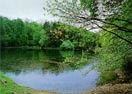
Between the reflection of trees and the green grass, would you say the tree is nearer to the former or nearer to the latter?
the reflection of trees

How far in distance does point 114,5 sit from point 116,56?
6526mm

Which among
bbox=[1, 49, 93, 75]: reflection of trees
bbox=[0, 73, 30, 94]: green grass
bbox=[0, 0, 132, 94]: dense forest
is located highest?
bbox=[0, 0, 132, 94]: dense forest

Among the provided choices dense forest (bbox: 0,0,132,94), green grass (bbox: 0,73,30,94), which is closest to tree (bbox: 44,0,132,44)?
dense forest (bbox: 0,0,132,94)

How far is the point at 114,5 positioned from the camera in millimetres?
10523

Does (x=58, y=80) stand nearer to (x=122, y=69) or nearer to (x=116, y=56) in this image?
(x=122, y=69)

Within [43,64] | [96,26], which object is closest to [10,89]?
[96,26]

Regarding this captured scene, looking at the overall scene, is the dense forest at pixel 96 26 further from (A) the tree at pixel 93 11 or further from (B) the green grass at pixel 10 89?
(B) the green grass at pixel 10 89

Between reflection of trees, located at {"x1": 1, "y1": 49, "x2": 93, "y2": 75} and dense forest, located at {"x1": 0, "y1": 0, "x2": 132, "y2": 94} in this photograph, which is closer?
dense forest, located at {"x1": 0, "y1": 0, "x2": 132, "y2": 94}

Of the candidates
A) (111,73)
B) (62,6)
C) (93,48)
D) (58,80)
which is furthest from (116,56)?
(58,80)

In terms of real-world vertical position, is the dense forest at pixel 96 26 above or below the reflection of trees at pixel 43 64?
above

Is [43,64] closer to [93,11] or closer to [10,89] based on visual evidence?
[10,89]

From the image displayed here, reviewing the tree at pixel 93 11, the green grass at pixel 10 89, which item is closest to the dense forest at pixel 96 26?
the tree at pixel 93 11

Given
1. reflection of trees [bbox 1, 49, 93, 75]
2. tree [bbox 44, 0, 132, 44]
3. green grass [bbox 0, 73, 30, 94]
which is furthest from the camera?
green grass [bbox 0, 73, 30, 94]

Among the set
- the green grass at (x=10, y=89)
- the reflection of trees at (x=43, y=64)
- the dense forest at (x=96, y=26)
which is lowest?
the reflection of trees at (x=43, y=64)
